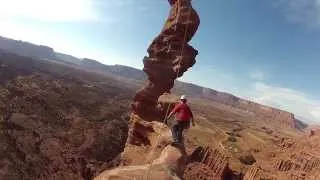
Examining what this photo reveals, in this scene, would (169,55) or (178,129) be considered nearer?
(178,129)

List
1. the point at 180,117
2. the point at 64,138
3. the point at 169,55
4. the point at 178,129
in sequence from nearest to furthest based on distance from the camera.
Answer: the point at 180,117 < the point at 178,129 < the point at 169,55 < the point at 64,138

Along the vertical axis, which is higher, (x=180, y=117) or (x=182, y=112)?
(x=182, y=112)

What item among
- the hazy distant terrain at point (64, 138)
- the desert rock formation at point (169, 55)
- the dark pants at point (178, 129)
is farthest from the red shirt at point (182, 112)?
the hazy distant terrain at point (64, 138)

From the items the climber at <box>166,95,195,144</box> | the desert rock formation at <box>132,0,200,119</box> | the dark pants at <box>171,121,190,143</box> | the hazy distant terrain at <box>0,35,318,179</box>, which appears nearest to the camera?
the climber at <box>166,95,195,144</box>

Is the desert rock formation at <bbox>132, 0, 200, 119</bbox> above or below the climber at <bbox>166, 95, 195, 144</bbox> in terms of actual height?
above

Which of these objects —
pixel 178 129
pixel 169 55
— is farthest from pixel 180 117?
pixel 169 55

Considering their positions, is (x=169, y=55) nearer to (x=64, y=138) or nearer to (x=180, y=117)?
(x=180, y=117)

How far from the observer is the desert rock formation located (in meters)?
47.2

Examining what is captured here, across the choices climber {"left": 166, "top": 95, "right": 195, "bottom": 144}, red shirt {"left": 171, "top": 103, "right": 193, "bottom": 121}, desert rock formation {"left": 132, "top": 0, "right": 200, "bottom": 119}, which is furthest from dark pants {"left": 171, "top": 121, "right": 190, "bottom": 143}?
desert rock formation {"left": 132, "top": 0, "right": 200, "bottom": 119}

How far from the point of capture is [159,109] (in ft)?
156

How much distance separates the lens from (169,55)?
1965 inches

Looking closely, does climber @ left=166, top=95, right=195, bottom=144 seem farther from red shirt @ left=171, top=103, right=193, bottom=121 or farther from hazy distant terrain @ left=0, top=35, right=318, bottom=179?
hazy distant terrain @ left=0, top=35, right=318, bottom=179

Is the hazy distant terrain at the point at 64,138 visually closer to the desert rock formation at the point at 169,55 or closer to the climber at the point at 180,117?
the desert rock formation at the point at 169,55

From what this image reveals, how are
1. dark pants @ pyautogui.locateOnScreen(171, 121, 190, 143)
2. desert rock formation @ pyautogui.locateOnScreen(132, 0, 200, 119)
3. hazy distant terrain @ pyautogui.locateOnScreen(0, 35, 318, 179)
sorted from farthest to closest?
hazy distant terrain @ pyautogui.locateOnScreen(0, 35, 318, 179), desert rock formation @ pyautogui.locateOnScreen(132, 0, 200, 119), dark pants @ pyautogui.locateOnScreen(171, 121, 190, 143)
